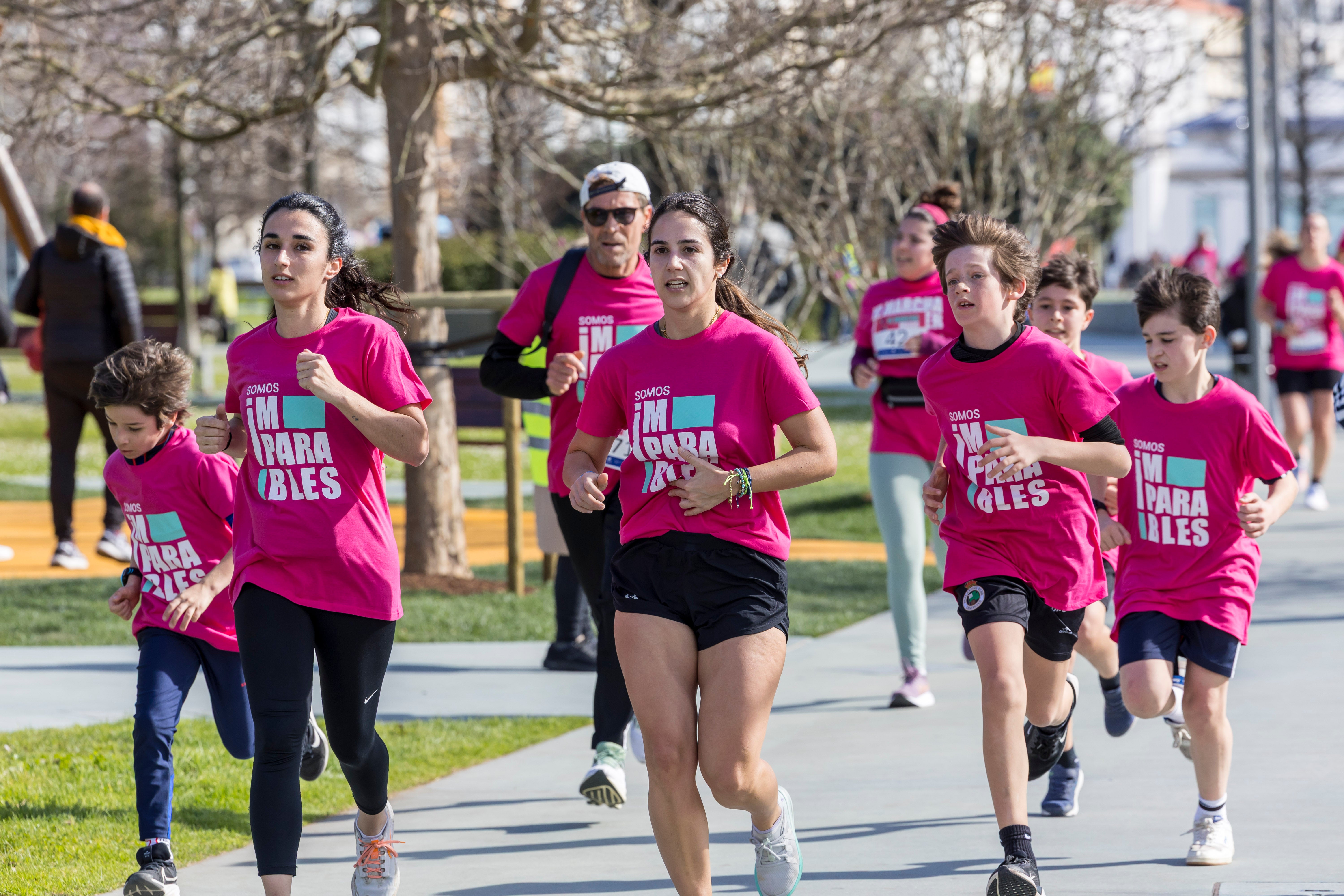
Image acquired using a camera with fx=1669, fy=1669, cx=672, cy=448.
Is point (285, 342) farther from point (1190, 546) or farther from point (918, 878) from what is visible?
point (1190, 546)

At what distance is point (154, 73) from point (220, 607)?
5.25 meters

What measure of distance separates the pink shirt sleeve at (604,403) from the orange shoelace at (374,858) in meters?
1.22

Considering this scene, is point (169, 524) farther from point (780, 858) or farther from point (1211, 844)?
point (1211, 844)

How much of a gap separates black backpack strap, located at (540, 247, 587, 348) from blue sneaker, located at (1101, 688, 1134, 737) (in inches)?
87.0

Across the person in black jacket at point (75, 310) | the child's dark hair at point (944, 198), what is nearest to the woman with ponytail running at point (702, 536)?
the child's dark hair at point (944, 198)

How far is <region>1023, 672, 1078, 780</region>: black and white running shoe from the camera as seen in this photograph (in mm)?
4750

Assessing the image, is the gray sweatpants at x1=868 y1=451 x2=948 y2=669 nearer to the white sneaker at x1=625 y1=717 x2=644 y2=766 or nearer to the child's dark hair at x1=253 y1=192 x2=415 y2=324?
the white sneaker at x1=625 y1=717 x2=644 y2=766

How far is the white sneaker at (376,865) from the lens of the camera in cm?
434

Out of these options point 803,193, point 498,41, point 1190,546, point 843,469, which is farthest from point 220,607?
point 803,193

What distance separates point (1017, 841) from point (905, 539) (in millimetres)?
2634

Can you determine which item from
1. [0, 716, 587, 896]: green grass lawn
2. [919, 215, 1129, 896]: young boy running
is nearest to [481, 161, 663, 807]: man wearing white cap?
[0, 716, 587, 896]: green grass lawn

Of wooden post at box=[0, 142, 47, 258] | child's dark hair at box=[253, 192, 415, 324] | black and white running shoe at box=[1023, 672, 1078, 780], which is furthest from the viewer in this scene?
wooden post at box=[0, 142, 47, 258]

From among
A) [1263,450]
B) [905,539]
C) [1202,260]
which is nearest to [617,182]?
[905,539]

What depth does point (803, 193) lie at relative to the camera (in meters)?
16.6
